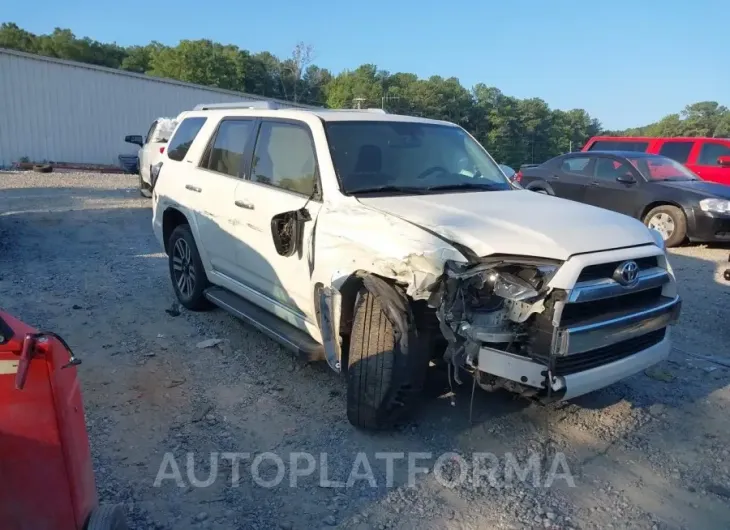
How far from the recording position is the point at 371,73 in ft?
211

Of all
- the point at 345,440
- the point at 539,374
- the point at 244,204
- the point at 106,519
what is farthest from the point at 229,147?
the point at 106,519

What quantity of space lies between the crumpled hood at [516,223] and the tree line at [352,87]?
136 feet

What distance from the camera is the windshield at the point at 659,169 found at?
10.3 m

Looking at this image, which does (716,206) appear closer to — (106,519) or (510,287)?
(510,287)

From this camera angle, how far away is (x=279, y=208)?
171 inches

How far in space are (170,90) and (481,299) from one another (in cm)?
2774

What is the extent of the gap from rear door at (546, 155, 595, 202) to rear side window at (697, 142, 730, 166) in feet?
10.1

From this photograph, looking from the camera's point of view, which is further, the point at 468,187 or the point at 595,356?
the point at 468,187

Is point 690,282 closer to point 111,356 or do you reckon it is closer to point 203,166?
point 203,166

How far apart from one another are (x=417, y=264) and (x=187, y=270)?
132 inches

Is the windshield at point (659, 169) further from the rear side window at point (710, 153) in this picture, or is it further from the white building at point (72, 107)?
the white building at point (72, 107)

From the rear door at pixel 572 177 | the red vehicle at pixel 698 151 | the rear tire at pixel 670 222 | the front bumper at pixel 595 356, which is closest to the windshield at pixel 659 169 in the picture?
the rear tire at pixel 670 222

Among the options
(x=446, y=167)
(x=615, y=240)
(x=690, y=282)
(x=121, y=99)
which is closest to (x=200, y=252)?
(x=446, y=167)

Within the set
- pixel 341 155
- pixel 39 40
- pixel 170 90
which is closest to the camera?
pixel 341 155
